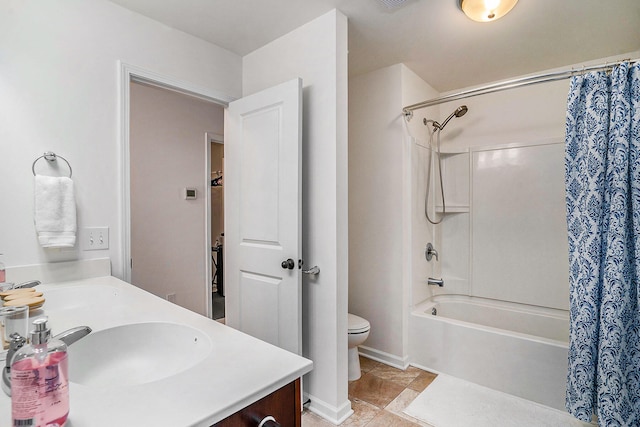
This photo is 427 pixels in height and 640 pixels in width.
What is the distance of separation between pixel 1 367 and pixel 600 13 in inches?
120

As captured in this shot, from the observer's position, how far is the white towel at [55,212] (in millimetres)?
1520

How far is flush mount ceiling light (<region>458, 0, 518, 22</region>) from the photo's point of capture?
166 cm

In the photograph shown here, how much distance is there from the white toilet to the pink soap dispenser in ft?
5.97

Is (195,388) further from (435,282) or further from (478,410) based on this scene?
(435,282)

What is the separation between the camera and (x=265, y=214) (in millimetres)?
1994

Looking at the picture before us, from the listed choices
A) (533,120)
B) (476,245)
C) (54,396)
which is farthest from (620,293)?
(54,396)

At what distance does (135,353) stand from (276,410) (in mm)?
537

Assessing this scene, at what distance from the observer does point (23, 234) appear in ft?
4.99

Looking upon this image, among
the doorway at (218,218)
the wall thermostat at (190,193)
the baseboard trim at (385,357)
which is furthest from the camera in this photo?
the doorway at (218,218)

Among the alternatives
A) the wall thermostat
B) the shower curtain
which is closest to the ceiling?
the shower curtain


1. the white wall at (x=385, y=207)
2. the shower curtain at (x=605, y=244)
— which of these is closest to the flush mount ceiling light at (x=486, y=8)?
the shower curtain at (x=605, y=244)

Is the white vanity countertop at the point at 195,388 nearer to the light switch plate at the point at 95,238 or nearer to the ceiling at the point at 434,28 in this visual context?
the light switch plate at the point at 95,238

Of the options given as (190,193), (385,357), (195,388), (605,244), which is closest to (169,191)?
(190,193)

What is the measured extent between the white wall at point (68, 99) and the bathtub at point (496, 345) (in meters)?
Result: 2.23
